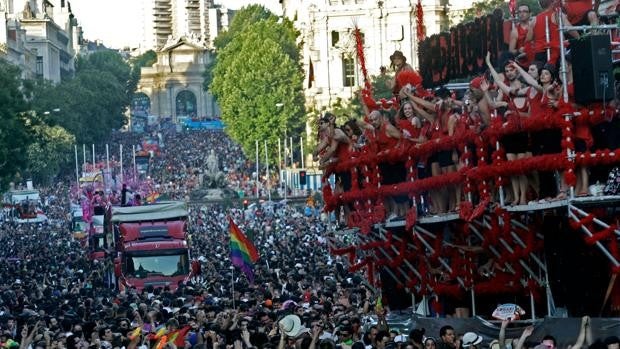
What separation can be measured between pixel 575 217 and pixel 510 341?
233cm

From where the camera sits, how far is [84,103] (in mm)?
171125

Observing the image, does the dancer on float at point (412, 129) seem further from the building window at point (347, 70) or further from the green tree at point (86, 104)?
the green tree at point (86, 104)

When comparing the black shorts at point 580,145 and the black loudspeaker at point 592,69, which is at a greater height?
the black loudspeaker at point 592,69

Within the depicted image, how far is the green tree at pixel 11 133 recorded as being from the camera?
83.8 m

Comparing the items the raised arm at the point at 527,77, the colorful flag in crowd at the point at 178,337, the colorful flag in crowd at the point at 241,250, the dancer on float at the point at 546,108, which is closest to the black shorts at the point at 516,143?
the dancer on float at the point at 546,108

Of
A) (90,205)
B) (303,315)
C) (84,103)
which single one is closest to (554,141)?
(303,315)

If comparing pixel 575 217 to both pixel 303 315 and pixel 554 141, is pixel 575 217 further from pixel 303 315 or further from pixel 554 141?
pixel 303 315

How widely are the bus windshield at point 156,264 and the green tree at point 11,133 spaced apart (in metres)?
28.9

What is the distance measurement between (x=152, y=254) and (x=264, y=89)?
288 ft

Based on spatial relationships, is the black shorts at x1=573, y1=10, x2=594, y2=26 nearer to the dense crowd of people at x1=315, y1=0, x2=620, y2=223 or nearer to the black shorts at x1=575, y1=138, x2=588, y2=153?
the dense crowd of people at x1=315, y1=0, x2=620, y2=223

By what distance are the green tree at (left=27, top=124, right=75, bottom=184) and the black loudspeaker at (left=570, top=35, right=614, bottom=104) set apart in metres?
111

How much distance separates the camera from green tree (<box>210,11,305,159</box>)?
461 feet

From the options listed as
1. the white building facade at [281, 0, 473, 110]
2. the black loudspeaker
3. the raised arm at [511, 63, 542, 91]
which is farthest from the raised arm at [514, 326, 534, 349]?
the white building facade at [281, 0, 473, 110]

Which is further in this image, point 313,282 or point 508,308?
point 313,282
